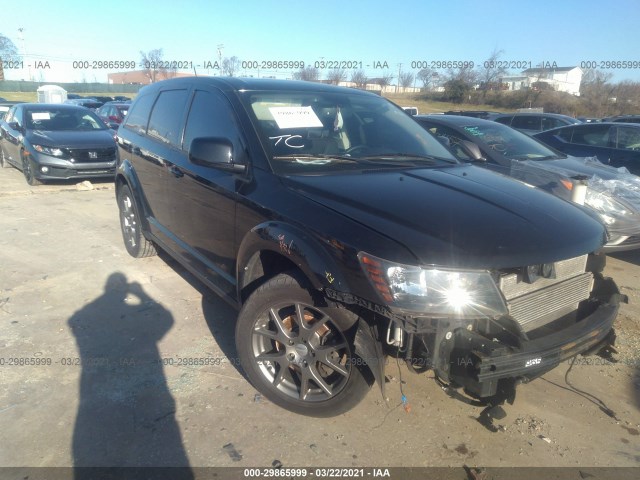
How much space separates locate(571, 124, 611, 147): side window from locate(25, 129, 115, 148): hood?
869 cm

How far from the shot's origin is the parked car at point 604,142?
25.3 ft

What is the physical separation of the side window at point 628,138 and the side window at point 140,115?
7.40 metres

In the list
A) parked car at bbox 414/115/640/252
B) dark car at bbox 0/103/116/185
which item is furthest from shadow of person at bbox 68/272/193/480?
dark car at bbox 0/103/116/185

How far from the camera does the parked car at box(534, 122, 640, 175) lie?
771 centimetres

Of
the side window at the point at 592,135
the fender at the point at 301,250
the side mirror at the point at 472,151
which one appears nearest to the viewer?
the fender at the point at 301,250

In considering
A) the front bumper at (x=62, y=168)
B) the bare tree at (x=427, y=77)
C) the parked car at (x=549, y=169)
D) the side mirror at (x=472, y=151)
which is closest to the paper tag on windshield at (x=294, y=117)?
the parked car at (x=549, y=169)

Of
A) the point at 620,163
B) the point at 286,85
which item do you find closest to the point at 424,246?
the point at 286,85

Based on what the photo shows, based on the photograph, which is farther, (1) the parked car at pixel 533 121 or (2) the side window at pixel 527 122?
(2) the side window at pixel 527 122

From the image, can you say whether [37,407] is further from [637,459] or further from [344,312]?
[637,459]

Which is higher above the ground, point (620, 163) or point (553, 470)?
point (620, 163)

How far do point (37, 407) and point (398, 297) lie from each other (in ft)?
7.28

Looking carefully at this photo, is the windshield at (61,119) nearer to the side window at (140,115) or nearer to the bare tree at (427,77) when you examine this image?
the side window at (140,115)

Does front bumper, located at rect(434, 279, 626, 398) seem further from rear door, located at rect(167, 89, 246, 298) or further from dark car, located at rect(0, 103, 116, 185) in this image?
dark car, located at rect(0, 103, 116, 185)

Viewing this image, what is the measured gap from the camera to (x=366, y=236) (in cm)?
217
